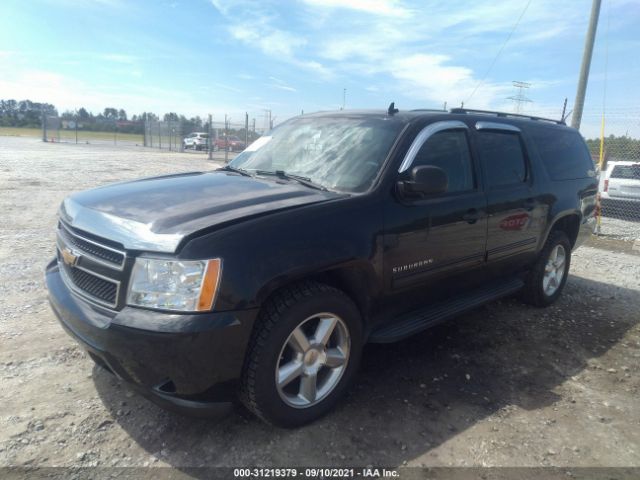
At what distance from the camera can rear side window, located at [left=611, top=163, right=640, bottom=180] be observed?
11.5m

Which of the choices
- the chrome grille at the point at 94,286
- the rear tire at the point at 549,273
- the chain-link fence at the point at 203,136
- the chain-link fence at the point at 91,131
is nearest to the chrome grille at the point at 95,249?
the chrome grille at the point at 94,286

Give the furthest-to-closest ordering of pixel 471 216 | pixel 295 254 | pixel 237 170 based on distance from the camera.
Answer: pixel 237 170 < pixel 471 216 < pixel 295 254

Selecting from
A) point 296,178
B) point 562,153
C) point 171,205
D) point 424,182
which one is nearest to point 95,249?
point 171,205

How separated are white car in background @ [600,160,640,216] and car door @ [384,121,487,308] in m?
10.2

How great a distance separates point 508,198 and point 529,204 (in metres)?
0.41

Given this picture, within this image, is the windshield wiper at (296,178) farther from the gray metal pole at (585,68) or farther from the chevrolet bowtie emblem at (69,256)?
the gray metal pole at (585,68)

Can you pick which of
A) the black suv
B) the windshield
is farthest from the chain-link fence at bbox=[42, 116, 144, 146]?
the black suv

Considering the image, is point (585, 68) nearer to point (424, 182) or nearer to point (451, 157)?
point (451, 157)

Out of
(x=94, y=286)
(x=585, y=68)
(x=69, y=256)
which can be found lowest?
(x=94, y=286)

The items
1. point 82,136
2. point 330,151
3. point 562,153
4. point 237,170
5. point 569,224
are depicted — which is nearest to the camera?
point 330,151

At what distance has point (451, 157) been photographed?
363 cm

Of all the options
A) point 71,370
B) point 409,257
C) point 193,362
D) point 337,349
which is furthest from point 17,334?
point 409,257

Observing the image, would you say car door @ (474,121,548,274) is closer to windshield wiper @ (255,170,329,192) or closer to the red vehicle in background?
windshield wiper @ (255,170,329,192)

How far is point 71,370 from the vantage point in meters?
3.21
